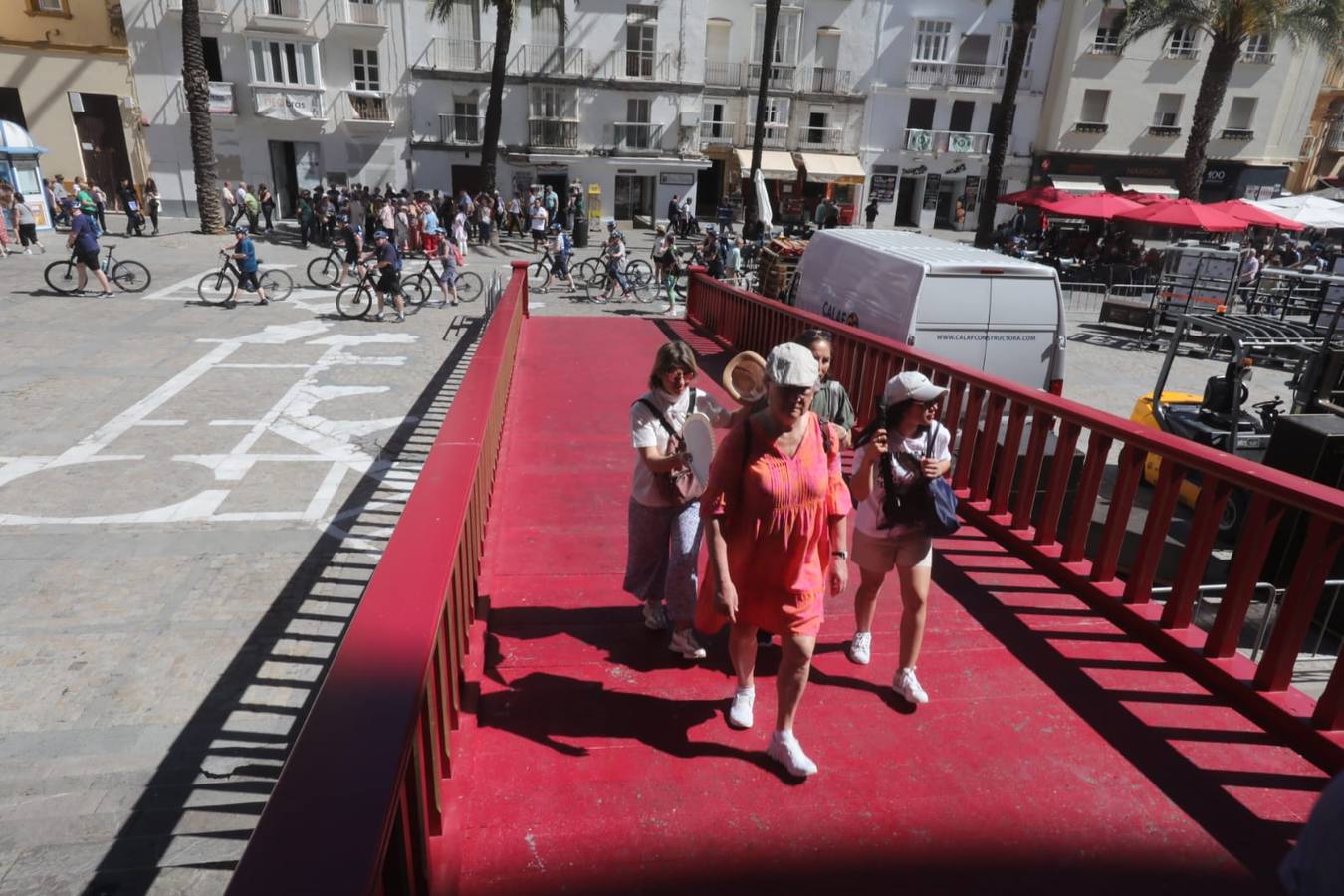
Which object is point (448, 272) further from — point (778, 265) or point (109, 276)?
point (109, 276)

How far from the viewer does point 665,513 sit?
13.4ft

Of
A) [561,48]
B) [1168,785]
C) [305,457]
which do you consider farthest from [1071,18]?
[1168,785]

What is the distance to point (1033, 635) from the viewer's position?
4.41 m

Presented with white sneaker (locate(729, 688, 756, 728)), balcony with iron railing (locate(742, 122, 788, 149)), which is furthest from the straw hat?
balcony with iron railing (locate(742, 122, 788, 149))

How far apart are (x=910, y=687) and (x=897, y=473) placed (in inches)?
37.3

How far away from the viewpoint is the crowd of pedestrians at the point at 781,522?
318 centimetres

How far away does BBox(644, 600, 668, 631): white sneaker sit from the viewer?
169 inches

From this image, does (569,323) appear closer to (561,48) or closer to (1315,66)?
(561,48)

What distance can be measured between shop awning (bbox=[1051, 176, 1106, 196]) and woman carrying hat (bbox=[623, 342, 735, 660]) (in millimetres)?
40178

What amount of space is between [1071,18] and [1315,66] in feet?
41.8

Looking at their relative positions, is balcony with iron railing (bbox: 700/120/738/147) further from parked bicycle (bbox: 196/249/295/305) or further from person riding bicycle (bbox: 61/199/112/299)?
person riding bicycle (bbox: 61/199/112/299)

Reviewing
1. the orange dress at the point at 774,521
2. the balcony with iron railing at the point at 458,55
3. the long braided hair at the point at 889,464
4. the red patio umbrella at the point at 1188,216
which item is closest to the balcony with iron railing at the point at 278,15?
the balcony with iron railing at the point at 458,55

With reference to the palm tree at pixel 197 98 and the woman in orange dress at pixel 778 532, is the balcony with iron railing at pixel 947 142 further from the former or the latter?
the woman in orange dress at pixel 778 532

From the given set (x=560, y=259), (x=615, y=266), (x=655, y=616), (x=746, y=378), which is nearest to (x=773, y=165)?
(x=560, y=259)
